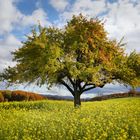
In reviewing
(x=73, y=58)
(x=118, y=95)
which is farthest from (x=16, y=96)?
(x=73, y=58)

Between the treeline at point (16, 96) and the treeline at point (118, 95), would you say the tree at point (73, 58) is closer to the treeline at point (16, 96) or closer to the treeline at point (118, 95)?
the treeline at point (16, 96)

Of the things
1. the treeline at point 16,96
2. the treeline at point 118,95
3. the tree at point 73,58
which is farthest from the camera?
the treeline at point 118,95

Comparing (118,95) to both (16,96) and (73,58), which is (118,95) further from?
(73,58)

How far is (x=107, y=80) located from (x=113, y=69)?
4.44 feet

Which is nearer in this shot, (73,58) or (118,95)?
(73,58)

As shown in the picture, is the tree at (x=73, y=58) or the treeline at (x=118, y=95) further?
the treeline at (x=118, y=95)

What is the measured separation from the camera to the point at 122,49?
40281 millimetres

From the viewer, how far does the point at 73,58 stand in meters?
37.7

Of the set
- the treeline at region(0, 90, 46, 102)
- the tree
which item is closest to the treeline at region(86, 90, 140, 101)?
the treeline at region(0, 90, 46, 102)

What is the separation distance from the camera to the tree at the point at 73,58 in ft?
117

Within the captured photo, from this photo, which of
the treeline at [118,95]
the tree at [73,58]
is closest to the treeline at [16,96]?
the treeline at [118,95]

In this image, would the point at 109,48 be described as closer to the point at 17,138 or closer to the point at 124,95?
the point at 17,138

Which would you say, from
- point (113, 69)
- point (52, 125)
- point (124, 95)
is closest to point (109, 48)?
point (113, 69)

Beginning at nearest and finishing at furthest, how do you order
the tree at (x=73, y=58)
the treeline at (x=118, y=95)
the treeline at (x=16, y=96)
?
the tree at (x=73, y=58) → the treeline at (x=16, y=96) → the treeline at (x=118, y=95)
